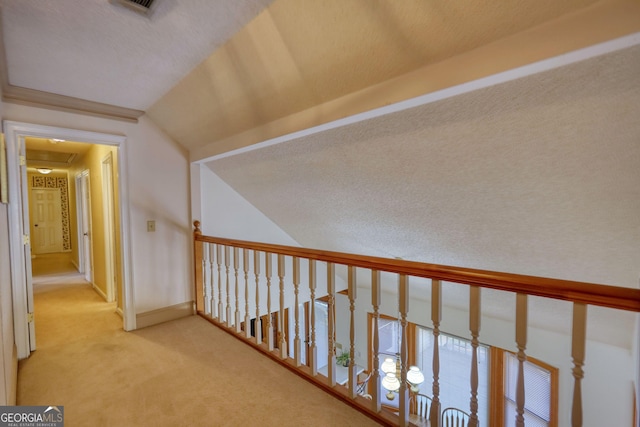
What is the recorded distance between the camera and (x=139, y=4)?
4.26 feet

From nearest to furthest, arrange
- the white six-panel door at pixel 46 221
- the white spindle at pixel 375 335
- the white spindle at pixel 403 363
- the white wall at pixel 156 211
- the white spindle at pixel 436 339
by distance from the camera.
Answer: the white spindle at pixel 436 339, the white spindle at pixel 403 363, the white spindle at pixel 375 335, the white wall at pixel 156 211, the white six-panel door at pixel 46 221

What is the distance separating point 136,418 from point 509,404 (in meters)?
4.66

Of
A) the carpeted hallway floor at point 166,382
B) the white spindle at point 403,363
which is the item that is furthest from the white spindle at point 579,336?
the carpeted hallway floor at point 166,382

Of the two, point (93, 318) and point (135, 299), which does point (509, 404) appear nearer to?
point (135, 299)

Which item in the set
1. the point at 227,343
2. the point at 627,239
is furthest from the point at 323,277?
the point at 627,239

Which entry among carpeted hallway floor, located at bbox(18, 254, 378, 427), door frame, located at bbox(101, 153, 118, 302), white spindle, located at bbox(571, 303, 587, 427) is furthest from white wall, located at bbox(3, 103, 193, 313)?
white spindle, located at bbox(571, 303, 587, 427)

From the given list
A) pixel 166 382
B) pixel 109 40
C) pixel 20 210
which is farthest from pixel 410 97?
pixel 20 210

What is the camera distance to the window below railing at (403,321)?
1055 mm

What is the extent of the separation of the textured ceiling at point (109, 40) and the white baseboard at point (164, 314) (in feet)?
6.97

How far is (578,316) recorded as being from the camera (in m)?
0.94

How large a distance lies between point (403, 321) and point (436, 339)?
165 mm

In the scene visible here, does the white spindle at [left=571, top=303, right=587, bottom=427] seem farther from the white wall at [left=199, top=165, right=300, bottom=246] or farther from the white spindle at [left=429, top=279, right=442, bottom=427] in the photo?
the white wall at [left=199, top=165, right=300, bottom=246]

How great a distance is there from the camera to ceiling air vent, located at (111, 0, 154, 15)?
1.27 m

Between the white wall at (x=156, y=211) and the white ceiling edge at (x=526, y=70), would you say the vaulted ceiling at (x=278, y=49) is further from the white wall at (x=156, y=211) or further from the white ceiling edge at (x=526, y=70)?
the white wall at (x=156, y=211)
